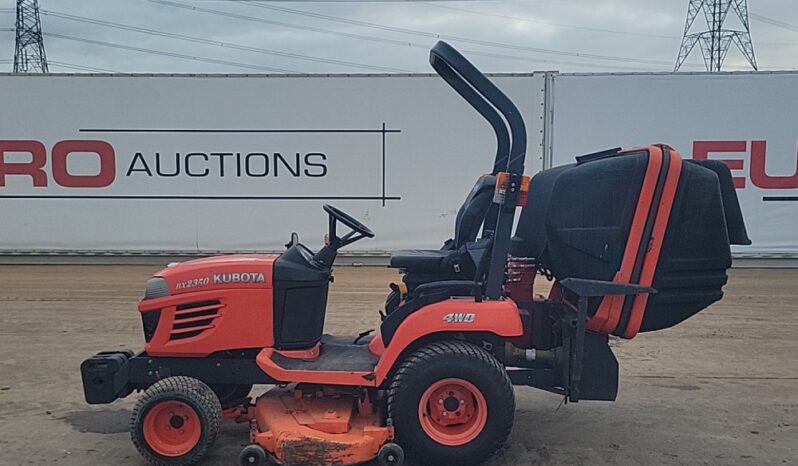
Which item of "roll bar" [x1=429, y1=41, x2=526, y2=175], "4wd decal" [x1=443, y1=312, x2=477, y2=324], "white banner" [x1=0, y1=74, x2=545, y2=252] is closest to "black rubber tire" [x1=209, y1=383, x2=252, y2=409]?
"4wd decal" [x1=443, y1=312, x2=477, y2=324]

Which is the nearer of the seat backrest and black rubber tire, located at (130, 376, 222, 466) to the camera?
black rubber tire, located at (130, 376, 222, 466)

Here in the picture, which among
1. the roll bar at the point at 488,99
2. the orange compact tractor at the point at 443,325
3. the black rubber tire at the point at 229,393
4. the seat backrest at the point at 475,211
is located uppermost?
the roll bar at the point at 488,99

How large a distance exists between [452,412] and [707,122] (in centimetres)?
772

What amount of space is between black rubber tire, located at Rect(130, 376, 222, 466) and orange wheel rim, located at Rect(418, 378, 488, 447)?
42.3 inches

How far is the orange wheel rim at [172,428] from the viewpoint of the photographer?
349cm

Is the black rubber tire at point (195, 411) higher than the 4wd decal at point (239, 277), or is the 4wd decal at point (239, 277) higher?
the 4wd decal at point (239, 277)

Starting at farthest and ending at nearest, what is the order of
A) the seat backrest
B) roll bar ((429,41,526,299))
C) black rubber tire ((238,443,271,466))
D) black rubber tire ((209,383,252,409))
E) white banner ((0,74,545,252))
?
white banner ((0,74,545,252))
black rubber tire ((209,383,252,409))
the seat backrest
roll bar ((429,41,526,299))
black rubber tire ((238,443,271,466))

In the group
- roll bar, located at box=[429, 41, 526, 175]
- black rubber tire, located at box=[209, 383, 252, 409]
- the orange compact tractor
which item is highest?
roll bar, located at box=[429, 41, 526, 175]

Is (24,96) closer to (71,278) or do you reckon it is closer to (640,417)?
(71,278)

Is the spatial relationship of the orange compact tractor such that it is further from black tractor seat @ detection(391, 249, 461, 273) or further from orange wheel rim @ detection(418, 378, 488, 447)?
black tractor seat @ detection(391, 249, 461, 273)

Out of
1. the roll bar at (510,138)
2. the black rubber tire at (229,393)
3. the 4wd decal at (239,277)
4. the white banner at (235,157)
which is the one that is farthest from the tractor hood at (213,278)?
the white banner at (235,157)

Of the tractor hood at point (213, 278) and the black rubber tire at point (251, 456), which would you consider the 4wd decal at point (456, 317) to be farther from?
the black rubber tire at point (251, 456)

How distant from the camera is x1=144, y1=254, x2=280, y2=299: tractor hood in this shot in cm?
366

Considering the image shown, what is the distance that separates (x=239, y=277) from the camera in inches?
144
